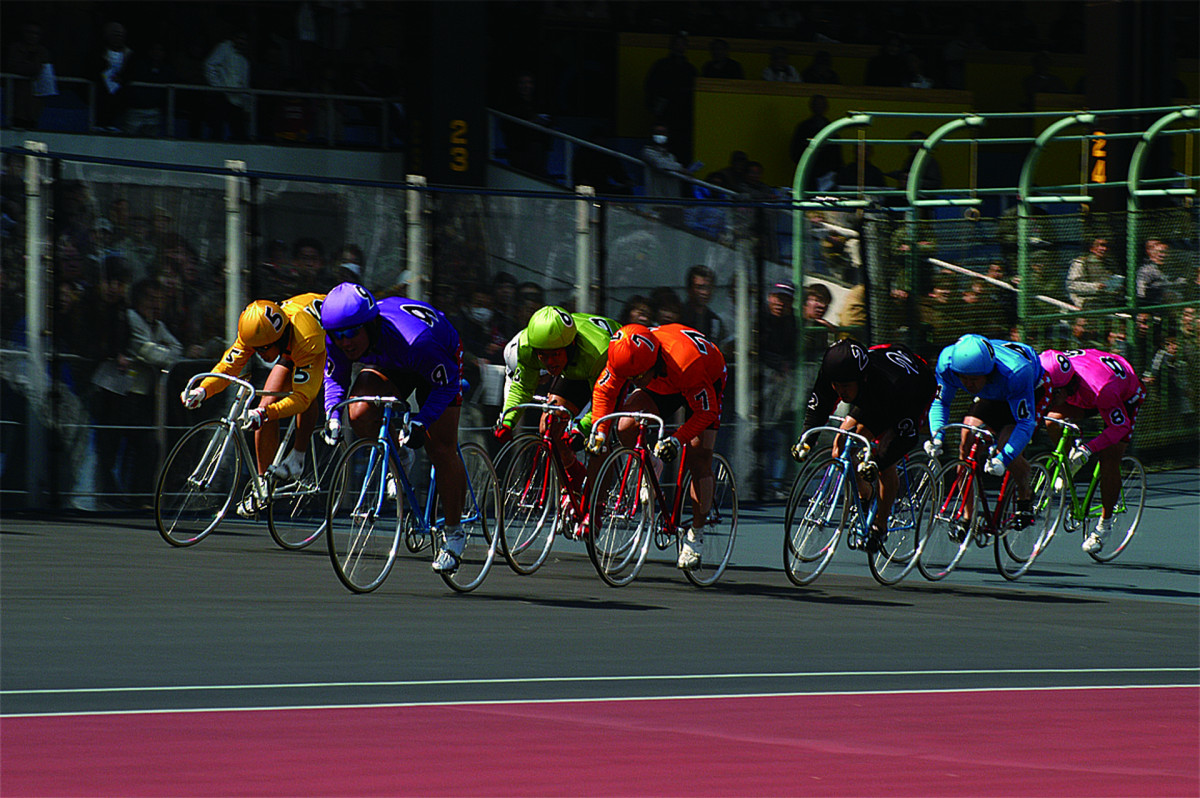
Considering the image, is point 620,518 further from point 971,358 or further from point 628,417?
point 971,358

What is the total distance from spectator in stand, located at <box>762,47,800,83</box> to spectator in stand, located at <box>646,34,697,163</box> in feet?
4.52

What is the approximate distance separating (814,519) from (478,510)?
2126 millimetres

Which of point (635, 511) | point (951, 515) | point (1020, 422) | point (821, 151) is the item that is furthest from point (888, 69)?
point (635, 511)

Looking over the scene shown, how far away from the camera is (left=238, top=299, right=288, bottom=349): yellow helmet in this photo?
9922 millimetres

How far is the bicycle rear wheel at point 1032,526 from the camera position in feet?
35.2

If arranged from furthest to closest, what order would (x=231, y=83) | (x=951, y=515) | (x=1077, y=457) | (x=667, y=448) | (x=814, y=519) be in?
(x=231, y=83) → (x=1077, y=457) → (x=951, y=515) → (x=814, y=519) → (x=667, y=448)

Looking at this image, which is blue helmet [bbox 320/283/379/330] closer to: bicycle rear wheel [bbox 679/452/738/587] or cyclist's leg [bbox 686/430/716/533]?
cyclist's leg [bbox 686/430/716/533]

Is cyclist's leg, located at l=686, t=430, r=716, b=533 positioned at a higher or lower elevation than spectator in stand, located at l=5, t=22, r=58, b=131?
lower

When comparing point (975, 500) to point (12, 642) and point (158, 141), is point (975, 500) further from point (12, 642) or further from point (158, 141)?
point (158, 141)

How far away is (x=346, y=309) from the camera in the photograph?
8180 millimetres

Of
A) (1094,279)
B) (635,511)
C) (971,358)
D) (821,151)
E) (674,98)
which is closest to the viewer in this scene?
(635,511)

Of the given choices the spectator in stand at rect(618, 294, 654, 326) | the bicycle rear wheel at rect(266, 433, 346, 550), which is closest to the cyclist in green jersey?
the bicycle rear wheel at rect(266, 433, 346, 550)

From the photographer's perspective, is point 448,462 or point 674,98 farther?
point 674,98

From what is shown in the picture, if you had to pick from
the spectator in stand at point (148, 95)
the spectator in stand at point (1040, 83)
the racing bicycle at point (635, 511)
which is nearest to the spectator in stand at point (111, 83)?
the spectator in stand at point (148, 95)
